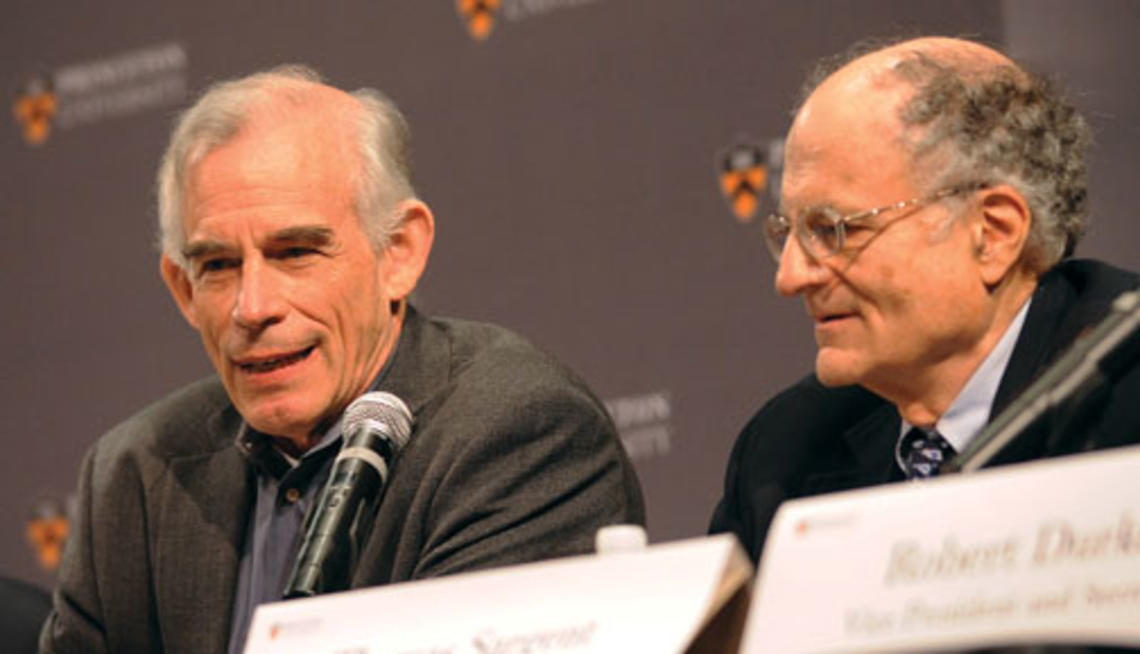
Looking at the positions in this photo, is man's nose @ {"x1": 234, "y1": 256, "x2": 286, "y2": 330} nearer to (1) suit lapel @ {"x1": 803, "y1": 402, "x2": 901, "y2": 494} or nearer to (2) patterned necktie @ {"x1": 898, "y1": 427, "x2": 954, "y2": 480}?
(1) suit lapel @ {"x1": 803, "y1": 402, "x2": 901, "y2": 494}

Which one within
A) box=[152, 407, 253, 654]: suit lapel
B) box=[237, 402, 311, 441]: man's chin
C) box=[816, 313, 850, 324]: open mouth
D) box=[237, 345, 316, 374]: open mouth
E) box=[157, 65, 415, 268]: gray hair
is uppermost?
box=[157, 65, 415, 268]: gray hair

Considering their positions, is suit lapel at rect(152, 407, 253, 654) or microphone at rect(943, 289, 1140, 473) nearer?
microphone at rect(943, 289, 1140, 473)

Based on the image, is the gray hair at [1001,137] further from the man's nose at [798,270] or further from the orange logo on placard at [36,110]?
the orange logo on placard at [36,110]

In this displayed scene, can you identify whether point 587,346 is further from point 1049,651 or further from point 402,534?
point 1049,651

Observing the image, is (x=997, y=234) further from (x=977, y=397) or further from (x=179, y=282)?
(x=179, y=282)

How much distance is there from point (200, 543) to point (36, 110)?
2361 mm

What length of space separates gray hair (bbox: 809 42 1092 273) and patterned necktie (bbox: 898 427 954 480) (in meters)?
0.30

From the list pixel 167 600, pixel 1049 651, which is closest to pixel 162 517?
pixel 167 600

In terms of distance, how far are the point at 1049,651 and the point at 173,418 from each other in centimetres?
228

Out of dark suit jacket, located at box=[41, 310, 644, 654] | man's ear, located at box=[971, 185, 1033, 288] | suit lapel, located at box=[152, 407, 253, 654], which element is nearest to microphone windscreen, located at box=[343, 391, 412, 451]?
dark suit jacket, located at box=[41, 310, 644, 654]

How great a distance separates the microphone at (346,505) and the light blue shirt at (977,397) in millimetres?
818

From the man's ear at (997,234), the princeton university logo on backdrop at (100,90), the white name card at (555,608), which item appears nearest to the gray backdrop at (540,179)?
the princeton university logo on backdrop at (100,90)

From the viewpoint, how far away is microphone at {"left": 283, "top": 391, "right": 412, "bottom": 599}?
209cm

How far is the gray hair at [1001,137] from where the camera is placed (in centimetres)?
263
